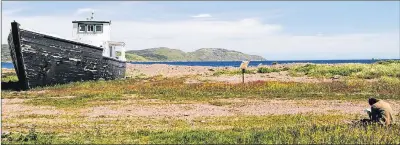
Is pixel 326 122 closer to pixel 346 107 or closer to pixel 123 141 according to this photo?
pixel 346 107

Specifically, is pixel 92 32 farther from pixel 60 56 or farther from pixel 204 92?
pixel 204 92

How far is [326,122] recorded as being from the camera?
19.4 m

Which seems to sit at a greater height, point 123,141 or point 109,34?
point 109,34

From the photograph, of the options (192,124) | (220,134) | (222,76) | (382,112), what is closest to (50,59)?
(222,76)

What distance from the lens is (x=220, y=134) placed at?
623 inches

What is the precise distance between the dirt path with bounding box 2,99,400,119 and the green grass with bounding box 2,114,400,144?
3.27 meters

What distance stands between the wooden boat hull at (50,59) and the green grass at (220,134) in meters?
16.8

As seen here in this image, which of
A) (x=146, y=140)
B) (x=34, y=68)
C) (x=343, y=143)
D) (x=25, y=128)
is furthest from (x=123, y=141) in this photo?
(x=34, y=68)

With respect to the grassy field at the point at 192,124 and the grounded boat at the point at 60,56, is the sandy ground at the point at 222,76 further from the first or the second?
the grounded boat at the point at 60,56

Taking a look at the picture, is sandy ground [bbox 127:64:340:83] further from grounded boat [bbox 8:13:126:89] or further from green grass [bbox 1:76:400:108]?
grounded boat [bbox 8:13:126:89]

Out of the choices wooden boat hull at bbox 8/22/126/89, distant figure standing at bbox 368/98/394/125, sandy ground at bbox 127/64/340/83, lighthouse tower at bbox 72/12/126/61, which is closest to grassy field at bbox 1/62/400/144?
distant figure standing at bbox 368/98/394/125

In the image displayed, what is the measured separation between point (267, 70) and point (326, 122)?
35129 mm

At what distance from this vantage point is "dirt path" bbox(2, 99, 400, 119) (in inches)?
892

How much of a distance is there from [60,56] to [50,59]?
3.87ft
